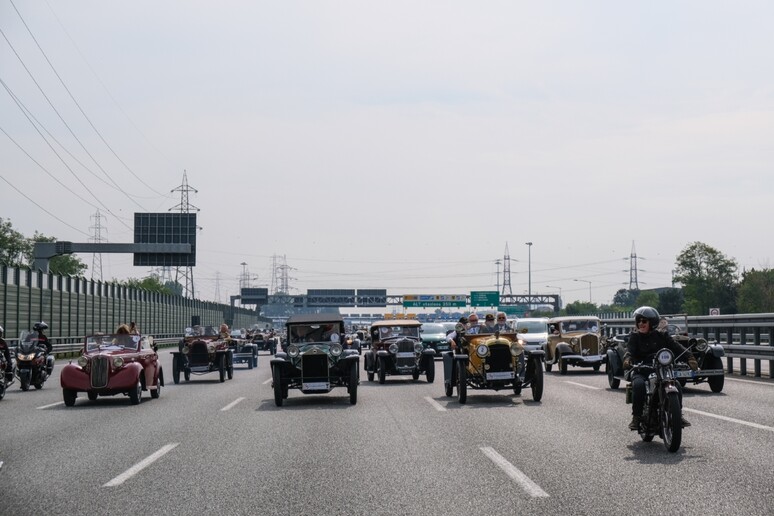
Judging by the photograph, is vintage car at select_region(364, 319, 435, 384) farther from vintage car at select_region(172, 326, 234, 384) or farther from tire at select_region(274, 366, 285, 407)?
tire at select_region(274, 366, 285, 407)

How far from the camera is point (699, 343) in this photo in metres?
18.7

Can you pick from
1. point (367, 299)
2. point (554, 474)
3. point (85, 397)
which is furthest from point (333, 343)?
point (367, 299)

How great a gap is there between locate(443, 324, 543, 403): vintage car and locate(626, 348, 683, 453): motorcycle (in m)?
5.91

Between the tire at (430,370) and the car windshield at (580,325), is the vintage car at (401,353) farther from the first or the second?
the car windshield at (580,325)

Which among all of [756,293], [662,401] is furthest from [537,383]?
[756,293]

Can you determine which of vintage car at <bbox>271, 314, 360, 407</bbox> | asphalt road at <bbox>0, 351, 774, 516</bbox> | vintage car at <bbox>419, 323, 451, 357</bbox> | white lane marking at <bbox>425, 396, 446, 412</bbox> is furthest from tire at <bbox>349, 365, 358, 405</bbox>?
vintage car at <bbox>419, 323, 451, 357</bbox>

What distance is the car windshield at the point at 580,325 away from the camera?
26656mm

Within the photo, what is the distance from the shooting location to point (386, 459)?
10.2 metres

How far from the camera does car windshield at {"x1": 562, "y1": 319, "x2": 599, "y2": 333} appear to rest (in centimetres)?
2666

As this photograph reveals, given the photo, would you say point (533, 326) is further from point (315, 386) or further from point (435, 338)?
point (315, 386)

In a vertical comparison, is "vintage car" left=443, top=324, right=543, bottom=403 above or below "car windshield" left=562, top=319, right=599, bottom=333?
below

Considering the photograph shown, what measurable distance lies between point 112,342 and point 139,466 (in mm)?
10138

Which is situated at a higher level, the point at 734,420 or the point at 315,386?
the point at 315,386

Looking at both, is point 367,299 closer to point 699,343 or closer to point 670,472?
point 699,343
